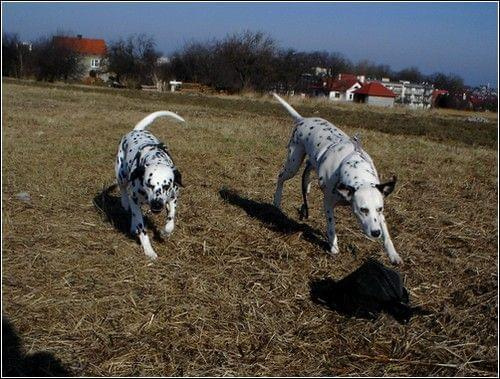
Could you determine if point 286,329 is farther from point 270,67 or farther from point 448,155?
point 270,67

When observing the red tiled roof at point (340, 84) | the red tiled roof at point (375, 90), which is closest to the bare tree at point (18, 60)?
the red tiled roof at point (340, 84)

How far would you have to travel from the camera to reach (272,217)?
7.81m

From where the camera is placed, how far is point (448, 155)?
43.5 feet

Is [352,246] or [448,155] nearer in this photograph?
[352,246]

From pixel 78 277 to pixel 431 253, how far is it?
4.22 metres

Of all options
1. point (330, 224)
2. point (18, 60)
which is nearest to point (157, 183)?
point (330, 224)

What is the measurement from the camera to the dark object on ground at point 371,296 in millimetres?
5004

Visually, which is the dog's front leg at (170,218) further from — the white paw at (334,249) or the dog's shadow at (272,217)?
the white paw at (334,249)

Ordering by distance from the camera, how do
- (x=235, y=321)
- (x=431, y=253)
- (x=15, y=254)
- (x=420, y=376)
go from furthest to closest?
(x=431, y=253), (x=15, y=254), (x=235, y=321), (x=420, y=376)

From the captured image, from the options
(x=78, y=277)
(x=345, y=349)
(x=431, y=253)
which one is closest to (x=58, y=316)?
(x=78, y=277)

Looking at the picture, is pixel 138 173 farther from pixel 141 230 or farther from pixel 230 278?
pixel 230 278

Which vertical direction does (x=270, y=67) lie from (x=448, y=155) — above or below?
above

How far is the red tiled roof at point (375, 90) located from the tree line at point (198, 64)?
201 inches

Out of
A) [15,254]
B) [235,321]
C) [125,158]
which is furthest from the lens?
[125,158]
